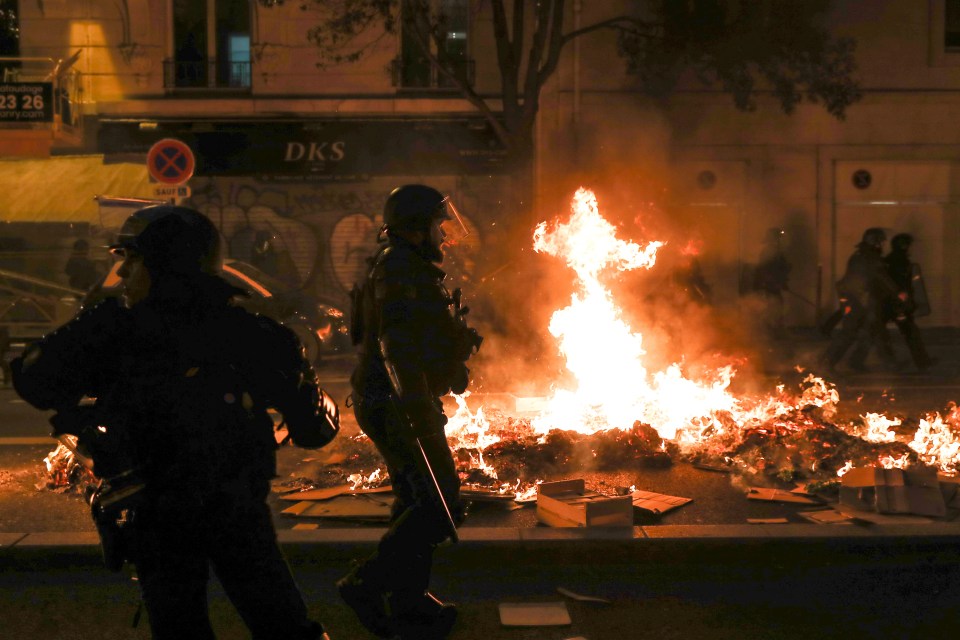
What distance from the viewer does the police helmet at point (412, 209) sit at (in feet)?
12.7

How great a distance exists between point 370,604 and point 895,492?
3.01 metres

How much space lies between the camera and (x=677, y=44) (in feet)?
54.3

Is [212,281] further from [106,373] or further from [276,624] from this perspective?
[276,624]

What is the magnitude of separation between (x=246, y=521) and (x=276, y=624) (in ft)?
0.90

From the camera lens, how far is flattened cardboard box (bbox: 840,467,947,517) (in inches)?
209

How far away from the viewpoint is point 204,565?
2.62 meters

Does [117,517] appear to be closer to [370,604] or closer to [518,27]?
[370,604]

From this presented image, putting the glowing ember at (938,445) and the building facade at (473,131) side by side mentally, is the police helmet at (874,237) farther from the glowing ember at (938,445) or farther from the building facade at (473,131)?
the building facade at (473,131)

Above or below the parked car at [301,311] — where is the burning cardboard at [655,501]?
below

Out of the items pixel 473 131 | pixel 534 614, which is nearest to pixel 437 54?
pixel 473 131

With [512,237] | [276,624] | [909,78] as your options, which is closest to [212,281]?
[276,624]

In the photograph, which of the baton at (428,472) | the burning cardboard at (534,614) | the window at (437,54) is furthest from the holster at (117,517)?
the window at (437,54)

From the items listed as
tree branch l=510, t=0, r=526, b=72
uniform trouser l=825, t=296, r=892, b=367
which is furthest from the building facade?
uniform trouser l=825, t=296, r=892, b=367

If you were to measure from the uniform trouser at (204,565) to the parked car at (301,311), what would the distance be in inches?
373
